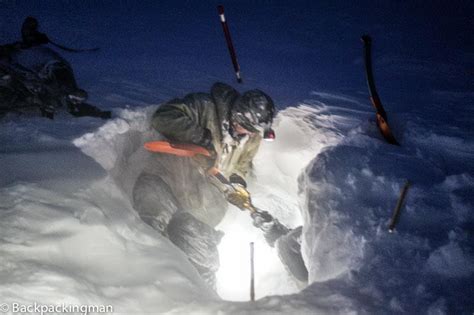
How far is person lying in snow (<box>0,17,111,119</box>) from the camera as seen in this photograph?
131 inches

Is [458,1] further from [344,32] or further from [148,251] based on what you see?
[148,251]

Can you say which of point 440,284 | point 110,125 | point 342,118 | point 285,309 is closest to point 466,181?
point 440,284

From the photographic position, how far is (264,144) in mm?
4117

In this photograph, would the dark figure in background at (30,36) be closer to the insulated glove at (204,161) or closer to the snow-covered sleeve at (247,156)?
the insulated glove at (204,161)

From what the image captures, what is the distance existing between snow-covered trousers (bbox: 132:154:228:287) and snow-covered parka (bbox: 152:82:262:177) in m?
0.33

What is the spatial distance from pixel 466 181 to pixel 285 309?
5.29ft

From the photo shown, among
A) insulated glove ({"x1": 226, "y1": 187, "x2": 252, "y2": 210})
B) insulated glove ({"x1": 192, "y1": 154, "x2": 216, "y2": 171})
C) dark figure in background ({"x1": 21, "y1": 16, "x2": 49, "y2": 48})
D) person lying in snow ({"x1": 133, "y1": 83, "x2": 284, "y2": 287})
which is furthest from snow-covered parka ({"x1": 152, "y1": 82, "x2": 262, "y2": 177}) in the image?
dark figure in background ({"x1": 21, "y1": 16, "x2": 49, "y2": 48})

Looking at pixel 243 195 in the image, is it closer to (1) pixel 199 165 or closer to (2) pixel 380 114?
(1) pixel 199 165

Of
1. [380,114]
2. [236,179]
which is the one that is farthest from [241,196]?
[380,114]

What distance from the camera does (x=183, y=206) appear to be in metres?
3.52

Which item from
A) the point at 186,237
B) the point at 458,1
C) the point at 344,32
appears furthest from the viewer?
the point at 344,32

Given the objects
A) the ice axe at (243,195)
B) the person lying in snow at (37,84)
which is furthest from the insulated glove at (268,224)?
the person lying in snow at (37,84)

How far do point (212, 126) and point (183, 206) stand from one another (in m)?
1.01

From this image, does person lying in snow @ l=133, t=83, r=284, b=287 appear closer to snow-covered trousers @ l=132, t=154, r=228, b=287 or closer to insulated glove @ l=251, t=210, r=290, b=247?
snow-covered trousers @ l=132, t=154, r=228, b=287
